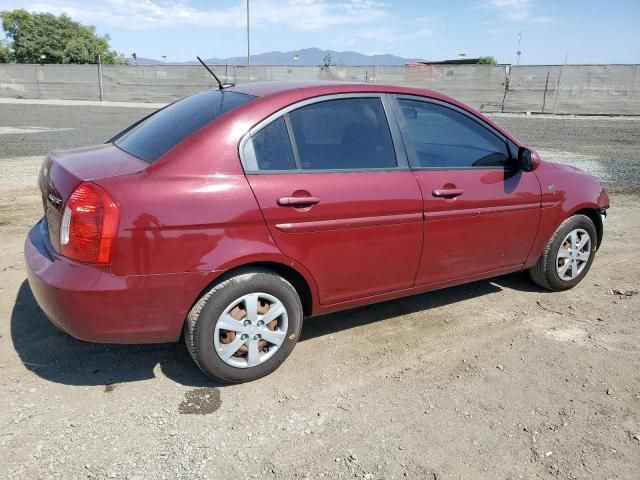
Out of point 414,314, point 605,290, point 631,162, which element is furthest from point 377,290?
point 631,162

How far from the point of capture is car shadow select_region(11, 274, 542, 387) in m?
3.16

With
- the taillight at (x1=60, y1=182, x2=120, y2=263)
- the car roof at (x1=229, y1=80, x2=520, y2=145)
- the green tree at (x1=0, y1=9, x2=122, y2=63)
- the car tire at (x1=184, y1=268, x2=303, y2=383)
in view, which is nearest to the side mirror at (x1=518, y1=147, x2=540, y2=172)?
the car roof at (x1=229, y1=80, x2=520, y2=145)

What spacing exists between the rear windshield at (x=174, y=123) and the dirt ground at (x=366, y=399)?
131 centimetres

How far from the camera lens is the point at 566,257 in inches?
178

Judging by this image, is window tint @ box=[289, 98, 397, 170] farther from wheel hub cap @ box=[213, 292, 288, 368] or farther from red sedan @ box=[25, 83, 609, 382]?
wheel hub cap @ box=[213, 292, 288, 368]

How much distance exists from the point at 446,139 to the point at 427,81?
78.7 ft

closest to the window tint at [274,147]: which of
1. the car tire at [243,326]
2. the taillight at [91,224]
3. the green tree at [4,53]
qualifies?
the car tire at [243,326]

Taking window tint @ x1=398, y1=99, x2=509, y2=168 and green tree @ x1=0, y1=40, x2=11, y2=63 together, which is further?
green tree @ x1=0, y1=40, x2=11, y2=63

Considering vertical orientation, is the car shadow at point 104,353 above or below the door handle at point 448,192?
below

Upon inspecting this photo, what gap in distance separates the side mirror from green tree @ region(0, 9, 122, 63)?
61.6m

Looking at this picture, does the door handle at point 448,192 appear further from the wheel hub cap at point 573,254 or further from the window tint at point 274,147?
the wheel hub cap at point 573,254

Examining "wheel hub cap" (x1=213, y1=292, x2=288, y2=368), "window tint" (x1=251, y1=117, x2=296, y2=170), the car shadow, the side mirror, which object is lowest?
the car shadow

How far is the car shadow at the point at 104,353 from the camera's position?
316 centimetres

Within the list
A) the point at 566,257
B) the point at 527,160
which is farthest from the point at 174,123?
the point at 566,257
